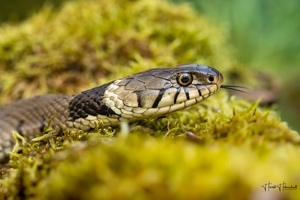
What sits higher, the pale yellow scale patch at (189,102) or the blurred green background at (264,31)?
the blurred green background at (264,31)

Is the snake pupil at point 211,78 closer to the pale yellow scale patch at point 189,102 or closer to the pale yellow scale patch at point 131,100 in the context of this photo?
the pale yellow scale patch at point 189,102

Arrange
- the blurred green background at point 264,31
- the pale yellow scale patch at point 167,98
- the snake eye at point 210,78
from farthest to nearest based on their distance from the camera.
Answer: the blurred green background at point 264,31 → the snake eye at point 210,78 → the pale yellow scale patch at point 167,98

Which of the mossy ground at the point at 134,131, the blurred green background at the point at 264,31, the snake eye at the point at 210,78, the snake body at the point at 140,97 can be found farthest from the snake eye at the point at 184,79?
the blurred green background at the point at 264,31

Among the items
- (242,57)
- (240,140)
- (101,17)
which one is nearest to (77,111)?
(240,140)

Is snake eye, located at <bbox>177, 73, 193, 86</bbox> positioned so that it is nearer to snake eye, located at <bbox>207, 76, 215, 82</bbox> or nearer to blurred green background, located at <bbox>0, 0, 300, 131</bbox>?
snake eye, located at <bbox>207, 76, 215, 82</bbox>

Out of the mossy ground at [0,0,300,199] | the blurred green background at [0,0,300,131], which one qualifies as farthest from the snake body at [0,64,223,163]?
the blurred green background at [0,0,300,131]

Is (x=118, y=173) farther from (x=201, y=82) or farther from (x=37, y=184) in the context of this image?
(x=201, y=82)

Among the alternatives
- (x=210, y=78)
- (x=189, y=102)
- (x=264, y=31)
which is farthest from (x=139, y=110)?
(x=264, y=31)
